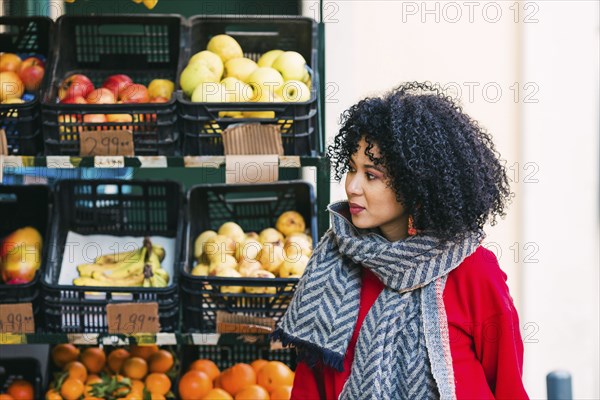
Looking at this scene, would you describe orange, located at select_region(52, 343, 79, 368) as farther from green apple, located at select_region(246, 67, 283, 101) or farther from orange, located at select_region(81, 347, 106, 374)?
green apple, located at select_region(246, 67, 283, 101)

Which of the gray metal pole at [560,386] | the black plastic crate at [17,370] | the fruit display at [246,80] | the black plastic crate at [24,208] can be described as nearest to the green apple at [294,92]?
the fruit display at [246,80]

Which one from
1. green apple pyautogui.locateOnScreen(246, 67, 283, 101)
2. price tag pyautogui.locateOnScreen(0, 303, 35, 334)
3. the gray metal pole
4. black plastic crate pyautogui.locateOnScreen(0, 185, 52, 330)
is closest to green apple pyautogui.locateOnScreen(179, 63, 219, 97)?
green apple pyautogui.locateOnScreen(246, 67, 283, 101)

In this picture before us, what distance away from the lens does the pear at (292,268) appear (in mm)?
2814

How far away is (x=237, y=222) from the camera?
3.21 metres

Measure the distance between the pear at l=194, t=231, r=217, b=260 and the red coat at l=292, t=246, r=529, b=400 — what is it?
1177 mm

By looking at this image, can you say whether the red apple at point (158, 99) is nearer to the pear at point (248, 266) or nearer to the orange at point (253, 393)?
the pear at point (248, 266)

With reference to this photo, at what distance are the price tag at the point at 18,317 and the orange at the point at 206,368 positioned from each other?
550mm

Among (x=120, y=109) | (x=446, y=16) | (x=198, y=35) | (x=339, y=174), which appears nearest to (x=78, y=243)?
(x=120, y=109)

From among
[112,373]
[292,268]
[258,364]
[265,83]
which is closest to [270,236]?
[292,268]

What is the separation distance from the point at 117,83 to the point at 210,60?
1.03 ft

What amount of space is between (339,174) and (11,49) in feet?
4.62

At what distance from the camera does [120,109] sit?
269 cm

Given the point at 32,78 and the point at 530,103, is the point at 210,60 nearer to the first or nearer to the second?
the point at 32,78

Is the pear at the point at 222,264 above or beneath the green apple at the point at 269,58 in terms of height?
beneath
